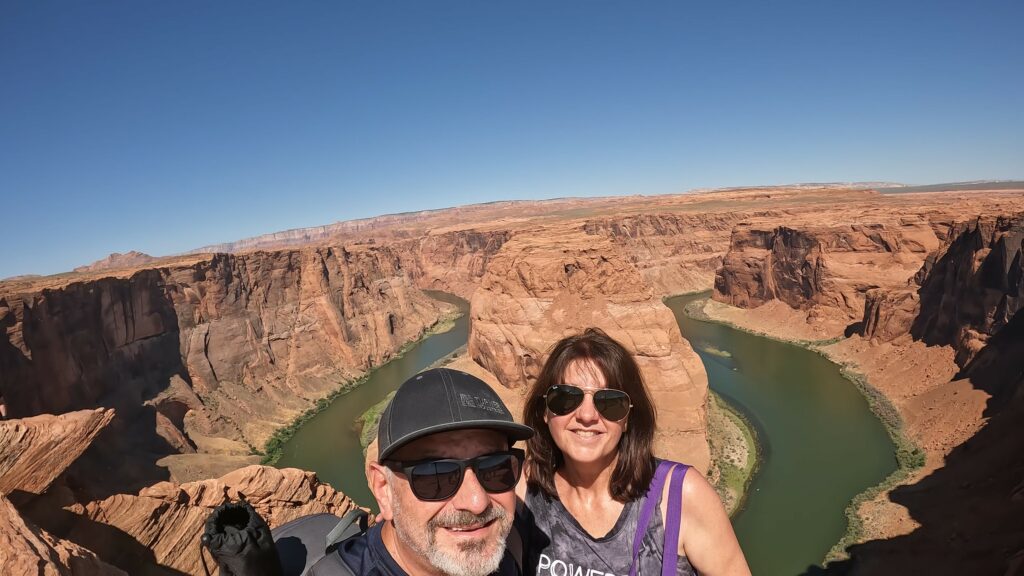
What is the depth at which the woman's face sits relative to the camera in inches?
148

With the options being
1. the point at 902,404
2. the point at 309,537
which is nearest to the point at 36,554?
the point at 309,537

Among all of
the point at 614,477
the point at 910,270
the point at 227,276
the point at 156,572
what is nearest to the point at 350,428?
the point at 227,276

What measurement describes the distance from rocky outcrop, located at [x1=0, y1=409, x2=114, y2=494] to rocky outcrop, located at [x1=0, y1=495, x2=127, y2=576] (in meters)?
4.46

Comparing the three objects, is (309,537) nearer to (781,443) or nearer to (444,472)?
(444,472)

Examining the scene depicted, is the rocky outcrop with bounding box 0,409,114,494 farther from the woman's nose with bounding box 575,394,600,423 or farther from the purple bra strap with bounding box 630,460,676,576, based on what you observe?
the purple bra strap with bounding box 630,460,676,576

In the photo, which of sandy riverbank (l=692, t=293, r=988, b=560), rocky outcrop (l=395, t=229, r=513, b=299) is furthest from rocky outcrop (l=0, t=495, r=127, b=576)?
rocky outcrop (l=395, t=229, r=513, b=299)

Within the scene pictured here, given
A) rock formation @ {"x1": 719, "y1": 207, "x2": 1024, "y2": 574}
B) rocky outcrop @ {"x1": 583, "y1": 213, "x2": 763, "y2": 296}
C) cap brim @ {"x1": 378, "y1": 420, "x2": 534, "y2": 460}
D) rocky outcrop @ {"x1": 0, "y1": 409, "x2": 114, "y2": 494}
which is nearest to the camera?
cap brim @ {"x1": 378, "y1": 420, "x2": 534, "y2": 460}

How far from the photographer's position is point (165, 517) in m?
9.62

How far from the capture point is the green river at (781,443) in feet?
65.3

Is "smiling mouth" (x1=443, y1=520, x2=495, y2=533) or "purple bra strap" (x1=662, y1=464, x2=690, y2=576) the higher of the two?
"smiling mouth" (x1=443, y1=520, x2=495, y2=533)

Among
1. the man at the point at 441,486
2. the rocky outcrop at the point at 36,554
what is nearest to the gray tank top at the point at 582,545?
the man at the point at 441,486

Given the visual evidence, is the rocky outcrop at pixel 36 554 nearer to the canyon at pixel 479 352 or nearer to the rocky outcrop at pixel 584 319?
the canyon at pixel 479 352

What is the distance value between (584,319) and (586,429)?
23.8 metres

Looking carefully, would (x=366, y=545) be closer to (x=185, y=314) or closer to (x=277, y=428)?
(x=277, y=428)
